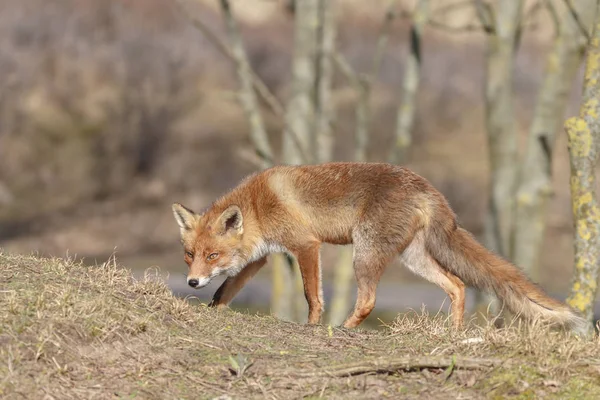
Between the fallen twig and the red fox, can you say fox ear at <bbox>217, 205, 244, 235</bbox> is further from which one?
the fallen twig

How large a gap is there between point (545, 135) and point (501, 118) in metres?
1.51

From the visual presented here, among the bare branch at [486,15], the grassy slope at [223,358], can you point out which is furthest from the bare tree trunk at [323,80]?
the grassy slope at [223,358]

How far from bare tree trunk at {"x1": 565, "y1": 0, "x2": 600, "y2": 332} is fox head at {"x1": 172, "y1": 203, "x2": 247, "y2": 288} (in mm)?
3215

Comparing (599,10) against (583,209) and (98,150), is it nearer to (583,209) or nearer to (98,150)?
(583,209)

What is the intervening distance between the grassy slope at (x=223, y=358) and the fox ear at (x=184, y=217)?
2.14 meters

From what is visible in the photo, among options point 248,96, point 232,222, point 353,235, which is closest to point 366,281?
point 353,235

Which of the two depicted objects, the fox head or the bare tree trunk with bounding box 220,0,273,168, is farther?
the bare tree trunk with bounding box 220,0,273,168

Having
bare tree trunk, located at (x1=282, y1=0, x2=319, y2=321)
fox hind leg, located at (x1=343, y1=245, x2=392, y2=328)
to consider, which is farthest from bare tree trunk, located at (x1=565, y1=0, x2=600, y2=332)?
bare tree trunk, located at (x1=282, y1=0, x2=319, y2=321)

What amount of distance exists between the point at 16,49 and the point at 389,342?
29.1 metres

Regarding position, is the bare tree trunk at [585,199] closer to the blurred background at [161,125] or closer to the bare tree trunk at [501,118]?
the bare tree trunk at [501,118]

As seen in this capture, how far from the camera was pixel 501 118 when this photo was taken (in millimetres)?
13852

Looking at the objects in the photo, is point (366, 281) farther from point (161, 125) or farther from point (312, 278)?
point (161, 125)

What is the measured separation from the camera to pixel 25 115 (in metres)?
30.7

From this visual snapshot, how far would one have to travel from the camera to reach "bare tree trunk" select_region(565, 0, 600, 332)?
831cm
